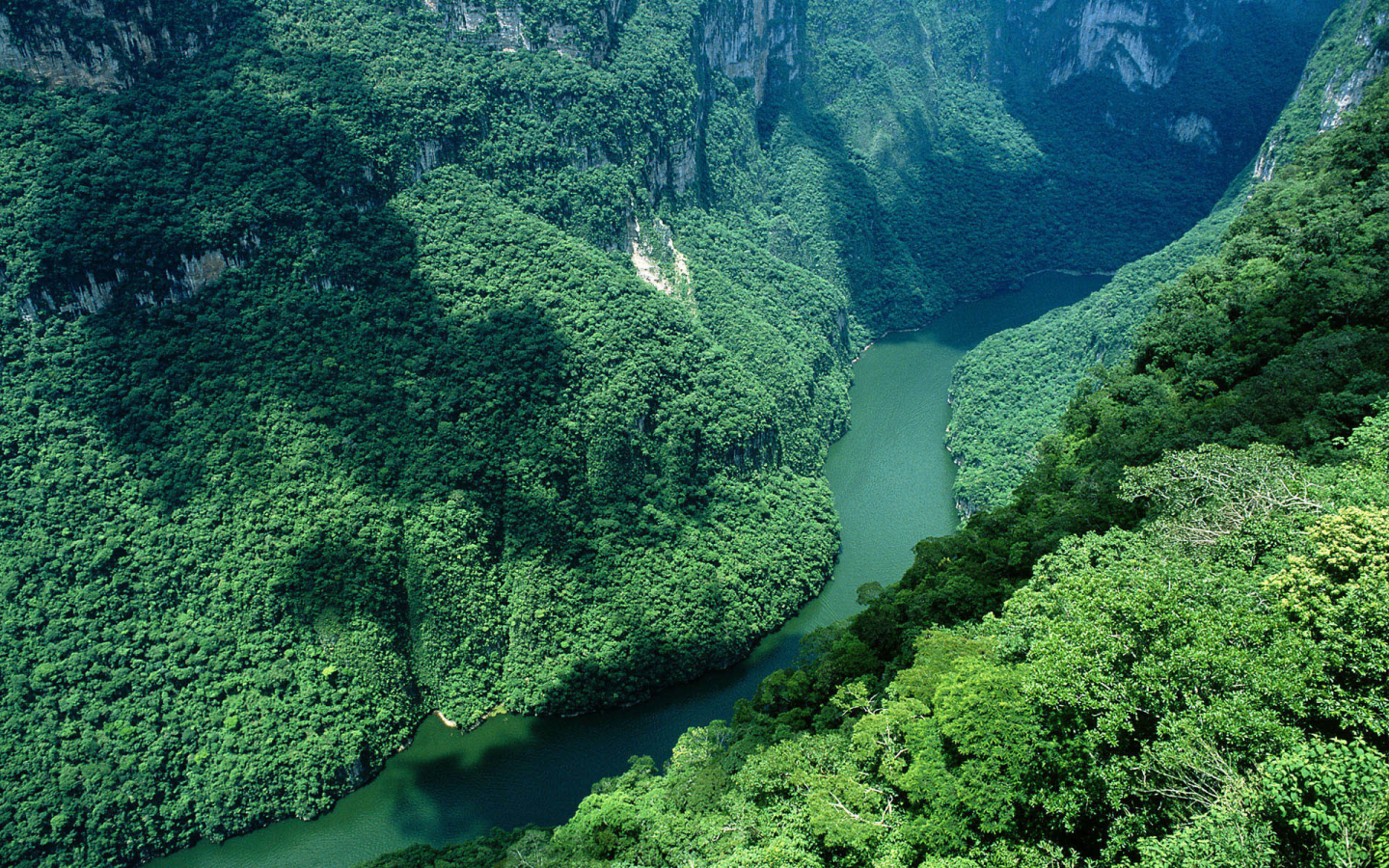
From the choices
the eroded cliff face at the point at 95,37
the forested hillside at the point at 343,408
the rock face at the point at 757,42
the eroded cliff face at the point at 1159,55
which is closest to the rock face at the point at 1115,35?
the eroded cliff face at the point at 1159,55

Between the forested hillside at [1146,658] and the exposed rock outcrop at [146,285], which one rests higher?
the exposed rock outcrop at [146,285]

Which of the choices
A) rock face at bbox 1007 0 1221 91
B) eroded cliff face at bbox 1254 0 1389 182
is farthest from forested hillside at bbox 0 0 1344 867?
rock face at bbox 1007 0 1221 91

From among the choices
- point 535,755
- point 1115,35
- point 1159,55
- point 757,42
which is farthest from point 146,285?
point 1159,55

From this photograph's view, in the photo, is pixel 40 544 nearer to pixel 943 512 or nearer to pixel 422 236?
pixel 422 236

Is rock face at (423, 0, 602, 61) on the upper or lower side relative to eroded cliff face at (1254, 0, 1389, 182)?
upper

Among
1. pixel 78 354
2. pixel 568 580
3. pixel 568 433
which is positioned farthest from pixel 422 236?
pixel 568 580

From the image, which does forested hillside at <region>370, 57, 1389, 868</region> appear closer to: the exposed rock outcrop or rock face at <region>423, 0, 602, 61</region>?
the exposed rock outcrop

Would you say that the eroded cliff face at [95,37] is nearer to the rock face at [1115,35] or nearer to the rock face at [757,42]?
the rock face at [757,42]
